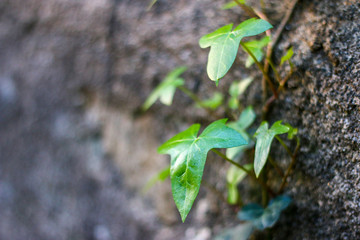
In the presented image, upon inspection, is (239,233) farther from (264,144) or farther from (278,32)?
(278,32)

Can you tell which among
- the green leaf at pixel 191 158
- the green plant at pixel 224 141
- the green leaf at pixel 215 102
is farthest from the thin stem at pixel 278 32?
the green leaf at pixel 191 158

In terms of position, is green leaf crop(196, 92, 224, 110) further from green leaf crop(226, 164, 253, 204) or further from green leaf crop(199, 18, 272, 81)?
green leaf crop(199, 18, 272, 81)

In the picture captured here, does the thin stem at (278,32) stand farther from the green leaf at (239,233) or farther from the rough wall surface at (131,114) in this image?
the green leaf at (239,233)

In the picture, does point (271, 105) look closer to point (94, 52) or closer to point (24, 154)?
point (94, 52)

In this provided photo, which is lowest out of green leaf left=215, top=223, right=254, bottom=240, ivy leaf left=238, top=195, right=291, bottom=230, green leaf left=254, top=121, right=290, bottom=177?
green leaf left=215, top=223, right=254, bottom=240

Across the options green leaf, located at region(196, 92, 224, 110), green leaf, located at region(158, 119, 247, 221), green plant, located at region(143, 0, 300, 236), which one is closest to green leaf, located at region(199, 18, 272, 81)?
green plant, located at region(143, 0, 300, 236)

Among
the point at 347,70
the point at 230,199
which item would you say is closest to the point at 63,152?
the point at 230,199
